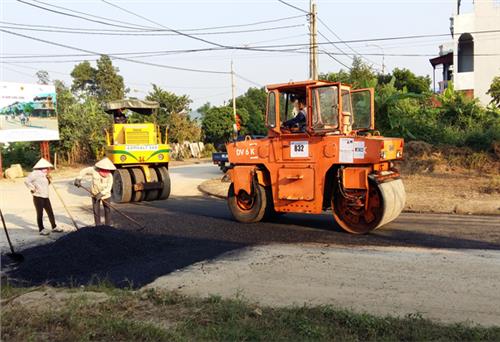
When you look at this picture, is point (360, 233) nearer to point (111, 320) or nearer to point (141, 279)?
point (141, 279)

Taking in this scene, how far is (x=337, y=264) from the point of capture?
7031 mm

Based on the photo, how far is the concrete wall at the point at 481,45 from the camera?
98.2 feet

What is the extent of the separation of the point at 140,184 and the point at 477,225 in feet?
30.4

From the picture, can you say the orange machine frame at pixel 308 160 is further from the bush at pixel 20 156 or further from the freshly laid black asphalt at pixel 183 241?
the bush at pixel 20 156

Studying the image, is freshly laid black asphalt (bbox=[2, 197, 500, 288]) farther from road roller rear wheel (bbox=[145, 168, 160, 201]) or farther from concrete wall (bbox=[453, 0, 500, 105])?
concrete wall (bbox=[453, 0, 500, 105])

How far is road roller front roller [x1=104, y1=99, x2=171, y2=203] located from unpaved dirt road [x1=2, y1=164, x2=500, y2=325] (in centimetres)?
387

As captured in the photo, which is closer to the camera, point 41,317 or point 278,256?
point 41,317

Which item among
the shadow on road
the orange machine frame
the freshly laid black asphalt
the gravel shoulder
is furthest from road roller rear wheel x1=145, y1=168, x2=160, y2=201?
the gravel shoulder

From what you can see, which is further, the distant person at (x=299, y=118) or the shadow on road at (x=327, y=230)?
the distant person at (x=299, y=118)

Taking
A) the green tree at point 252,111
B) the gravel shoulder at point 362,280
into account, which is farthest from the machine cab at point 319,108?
the green tree at point 252,111

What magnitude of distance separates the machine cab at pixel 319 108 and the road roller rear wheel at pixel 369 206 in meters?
1.24

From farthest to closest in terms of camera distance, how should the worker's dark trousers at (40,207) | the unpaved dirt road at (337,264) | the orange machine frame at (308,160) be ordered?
the worker's dark trousers at (40,207) < the orange machine frame at (308,160) < the unpaved dirt road at (337,264)

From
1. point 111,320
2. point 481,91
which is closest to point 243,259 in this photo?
point 111,320

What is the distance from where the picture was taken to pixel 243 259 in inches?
295
